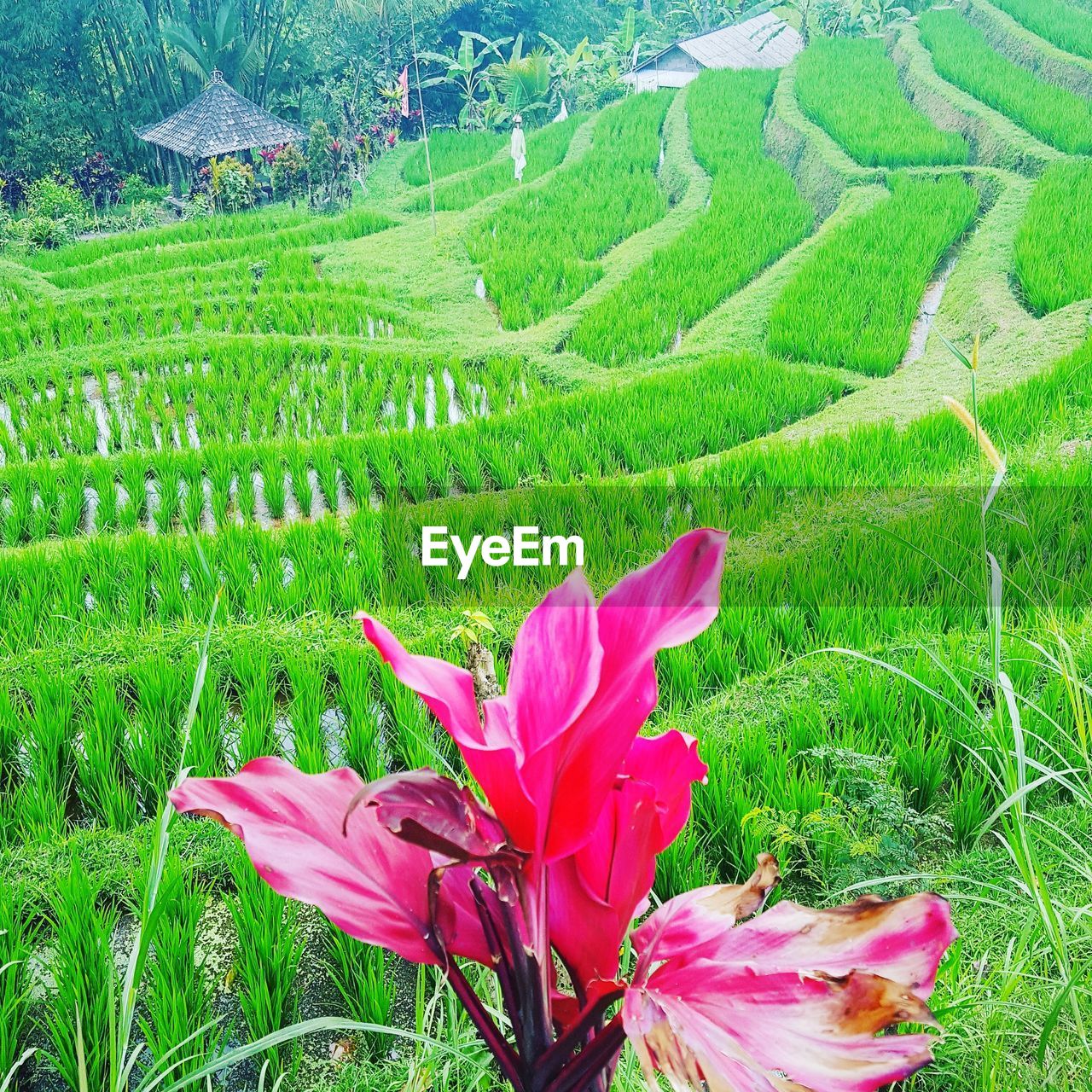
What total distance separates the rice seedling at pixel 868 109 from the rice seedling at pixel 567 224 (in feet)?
5.15

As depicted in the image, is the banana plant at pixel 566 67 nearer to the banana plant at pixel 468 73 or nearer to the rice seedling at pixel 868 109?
the banana plant at pixel 468 73

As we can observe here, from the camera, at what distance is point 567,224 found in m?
7.40

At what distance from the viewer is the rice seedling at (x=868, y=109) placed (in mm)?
7766

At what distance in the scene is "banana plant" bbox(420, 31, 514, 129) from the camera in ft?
36.5

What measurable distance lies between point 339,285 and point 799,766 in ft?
18.3

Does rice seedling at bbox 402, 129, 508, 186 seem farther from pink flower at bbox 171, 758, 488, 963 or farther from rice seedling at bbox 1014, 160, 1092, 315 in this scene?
pink flower at bbox 171, 758, 488, 963

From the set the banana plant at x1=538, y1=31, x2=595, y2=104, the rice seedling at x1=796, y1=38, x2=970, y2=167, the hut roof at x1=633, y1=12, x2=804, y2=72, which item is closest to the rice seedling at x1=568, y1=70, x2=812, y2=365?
the rice seedling at x1=796, y1=38, x2=970, y2=167

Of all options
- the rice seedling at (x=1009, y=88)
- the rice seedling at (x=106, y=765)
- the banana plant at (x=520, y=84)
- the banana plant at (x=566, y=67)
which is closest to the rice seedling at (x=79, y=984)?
the rice seedling at (x=106, y=765)

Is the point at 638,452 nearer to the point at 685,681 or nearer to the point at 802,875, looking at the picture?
the point at 685,681

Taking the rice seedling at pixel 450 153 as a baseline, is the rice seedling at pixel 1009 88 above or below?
above

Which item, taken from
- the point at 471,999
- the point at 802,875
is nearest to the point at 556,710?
the point at 471,999

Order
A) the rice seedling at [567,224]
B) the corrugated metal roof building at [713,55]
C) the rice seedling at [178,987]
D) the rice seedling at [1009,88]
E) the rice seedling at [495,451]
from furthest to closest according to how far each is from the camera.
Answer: the corrugated metal roof building at [713,55]
the rice seedling at [1009,88]
the rice seedling at [567,224]
the rice seedling at [495,451]
the rice seedling at [178,987]

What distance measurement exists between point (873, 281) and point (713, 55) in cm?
1040

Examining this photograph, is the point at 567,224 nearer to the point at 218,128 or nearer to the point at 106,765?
the point at 218,128
